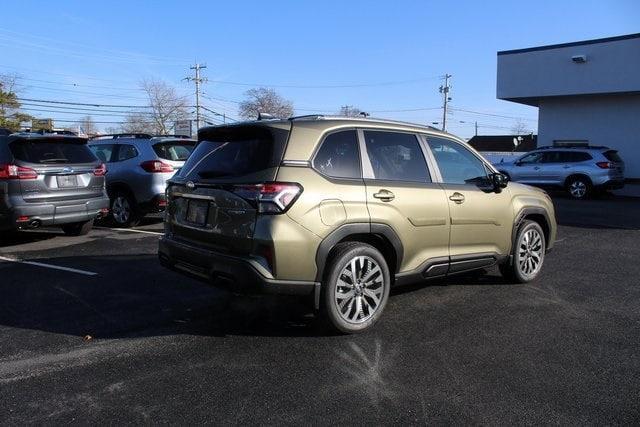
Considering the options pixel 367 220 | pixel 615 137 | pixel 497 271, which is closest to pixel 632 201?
pixel 615 137

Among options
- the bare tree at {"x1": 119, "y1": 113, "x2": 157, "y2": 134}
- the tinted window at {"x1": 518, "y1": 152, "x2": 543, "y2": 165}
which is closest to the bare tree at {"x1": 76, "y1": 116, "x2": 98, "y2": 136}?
the bare tree at {"x1": 119, "y1": 113, "x2": 157, "y2": 134}

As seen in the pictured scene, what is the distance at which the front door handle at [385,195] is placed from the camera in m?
4.85

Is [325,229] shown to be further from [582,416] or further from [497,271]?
[497,271]

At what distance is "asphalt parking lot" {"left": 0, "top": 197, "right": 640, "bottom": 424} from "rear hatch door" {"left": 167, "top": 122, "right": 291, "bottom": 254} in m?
0.85

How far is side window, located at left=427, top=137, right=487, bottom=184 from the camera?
562cm

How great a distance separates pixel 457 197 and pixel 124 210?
736 centimetres

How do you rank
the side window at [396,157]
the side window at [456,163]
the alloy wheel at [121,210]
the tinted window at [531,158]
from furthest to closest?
the tinted window at [531,158] → the alloy wheel at [121,210] → the side window at [456,163] → the side window at [396,157]

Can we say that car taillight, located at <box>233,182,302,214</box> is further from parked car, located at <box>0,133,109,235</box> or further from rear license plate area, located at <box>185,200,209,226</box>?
parked car, located at <box>0,133,109,235</box>

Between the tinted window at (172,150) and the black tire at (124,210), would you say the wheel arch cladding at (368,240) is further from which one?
the black tire at (124,210)

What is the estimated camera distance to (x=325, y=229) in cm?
446

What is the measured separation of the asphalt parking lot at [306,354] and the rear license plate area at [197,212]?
929 mm

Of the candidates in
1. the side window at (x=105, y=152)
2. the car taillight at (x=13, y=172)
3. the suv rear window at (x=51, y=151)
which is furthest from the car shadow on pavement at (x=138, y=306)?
the side window at (x=105, y=152)

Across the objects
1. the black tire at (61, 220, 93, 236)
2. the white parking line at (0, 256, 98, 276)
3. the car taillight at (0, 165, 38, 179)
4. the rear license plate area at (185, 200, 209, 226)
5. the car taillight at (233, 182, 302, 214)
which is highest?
the car taillight at (0, 165, 38, 179)

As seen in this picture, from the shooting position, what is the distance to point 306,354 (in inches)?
170
